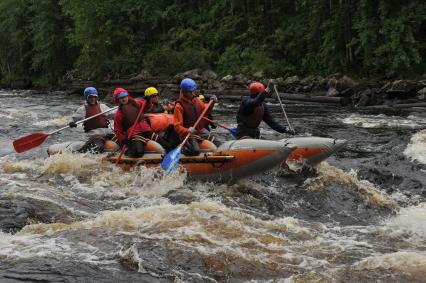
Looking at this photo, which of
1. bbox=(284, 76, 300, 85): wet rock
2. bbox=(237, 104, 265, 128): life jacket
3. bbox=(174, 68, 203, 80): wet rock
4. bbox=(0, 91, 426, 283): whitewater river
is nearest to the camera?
bbox=(0, 91, 426, 283): whitewater river

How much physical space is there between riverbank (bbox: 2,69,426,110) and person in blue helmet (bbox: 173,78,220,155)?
33.9ft

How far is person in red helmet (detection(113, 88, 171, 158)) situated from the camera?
8.65 m

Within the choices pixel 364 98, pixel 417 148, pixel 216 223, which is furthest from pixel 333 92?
pixel 216 223

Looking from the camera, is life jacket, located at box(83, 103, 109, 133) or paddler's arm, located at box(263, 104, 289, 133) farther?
life jacket, located at box(83, 103, 109, 133)

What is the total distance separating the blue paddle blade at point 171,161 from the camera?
7575mm

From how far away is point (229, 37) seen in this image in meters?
27.8

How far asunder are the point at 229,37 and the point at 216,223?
893 inches

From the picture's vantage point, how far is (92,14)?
3244cm

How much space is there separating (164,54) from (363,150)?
733 inches

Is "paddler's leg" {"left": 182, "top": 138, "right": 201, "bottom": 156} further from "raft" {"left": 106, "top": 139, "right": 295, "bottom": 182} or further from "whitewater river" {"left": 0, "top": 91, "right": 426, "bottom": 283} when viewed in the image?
"whitewater river" {"left": 0, "top": 91, "right": 426, "bottom": 283}

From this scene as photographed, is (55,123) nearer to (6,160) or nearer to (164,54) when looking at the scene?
(6,160)

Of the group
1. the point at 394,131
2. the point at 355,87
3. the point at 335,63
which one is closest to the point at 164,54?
the point at 335,63

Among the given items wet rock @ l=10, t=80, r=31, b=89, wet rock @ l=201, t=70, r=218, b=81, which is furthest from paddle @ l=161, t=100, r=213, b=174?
wet rock @ l=10, t=80, r=31, b=89

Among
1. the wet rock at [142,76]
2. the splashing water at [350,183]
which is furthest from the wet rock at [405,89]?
the wet rock at [142,76]
